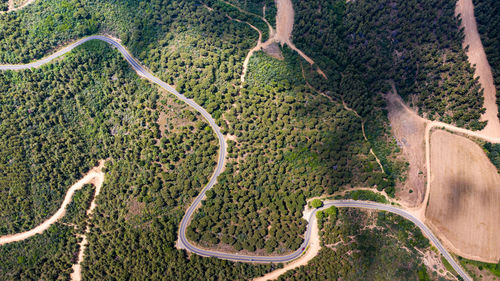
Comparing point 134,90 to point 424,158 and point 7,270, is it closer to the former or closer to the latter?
point 7,270

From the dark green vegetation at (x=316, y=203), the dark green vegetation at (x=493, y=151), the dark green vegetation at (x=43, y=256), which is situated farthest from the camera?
the dark green vegetation at (x=493, y=151)

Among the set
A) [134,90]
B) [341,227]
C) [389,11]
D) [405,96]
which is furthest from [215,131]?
[389,11]

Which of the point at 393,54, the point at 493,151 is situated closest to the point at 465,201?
the point at 493,151

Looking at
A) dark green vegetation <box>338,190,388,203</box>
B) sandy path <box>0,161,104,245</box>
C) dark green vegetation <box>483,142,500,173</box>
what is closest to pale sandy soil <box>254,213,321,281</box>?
dark green vegetation <box>338,190,388,203</box>

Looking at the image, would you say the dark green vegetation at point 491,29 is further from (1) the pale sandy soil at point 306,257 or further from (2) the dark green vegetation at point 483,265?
(1) the pale sandy soil at point 306,257

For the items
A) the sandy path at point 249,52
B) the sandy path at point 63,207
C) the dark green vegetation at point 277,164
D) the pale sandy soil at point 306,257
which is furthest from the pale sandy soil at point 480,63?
the sandy path at point 63,207

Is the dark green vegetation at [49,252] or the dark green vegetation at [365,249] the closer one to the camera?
the dark green vegetation at [365,249]
